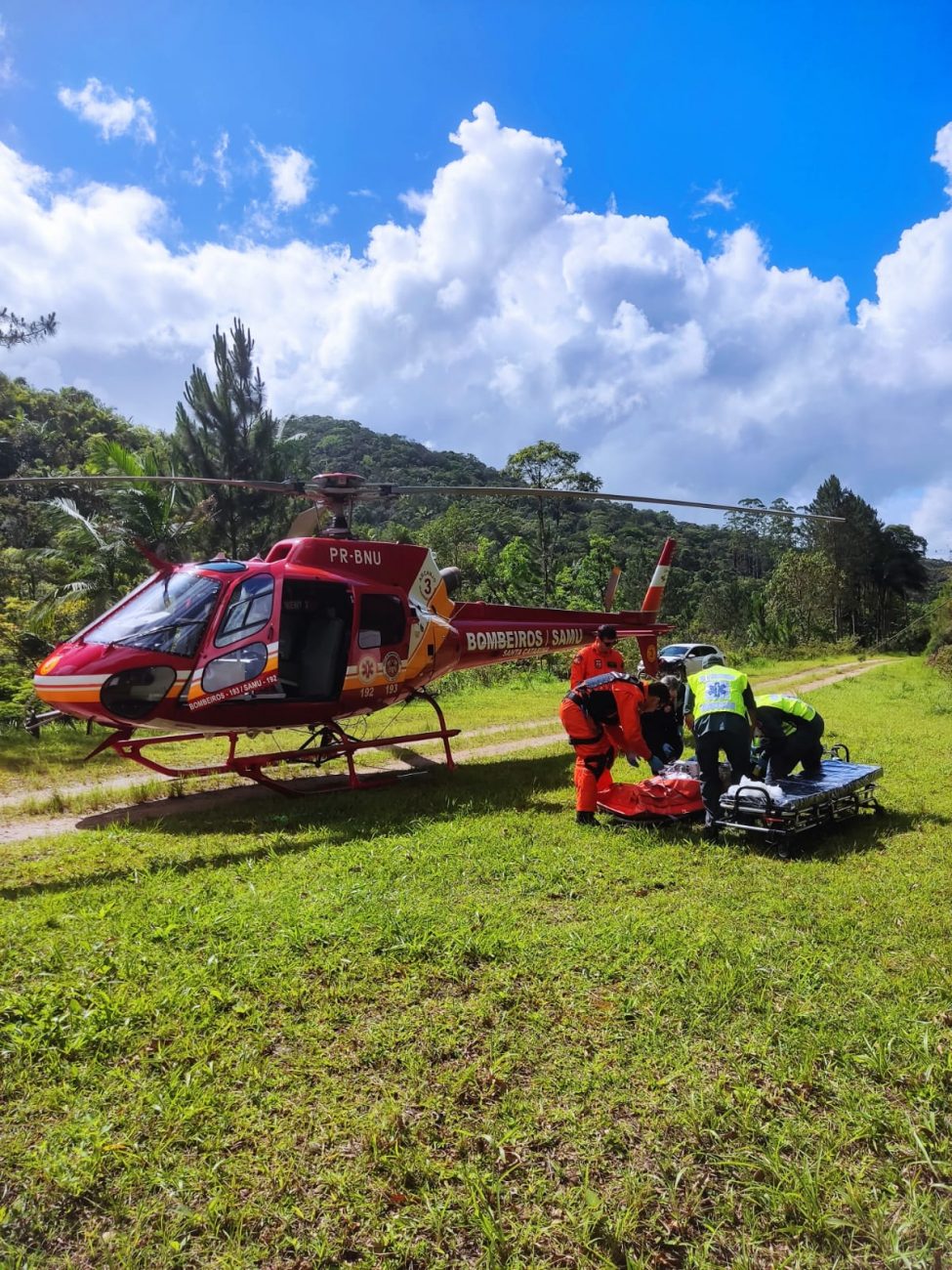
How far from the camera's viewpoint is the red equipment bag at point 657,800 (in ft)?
22.2

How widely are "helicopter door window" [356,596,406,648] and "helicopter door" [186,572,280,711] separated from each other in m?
1.22

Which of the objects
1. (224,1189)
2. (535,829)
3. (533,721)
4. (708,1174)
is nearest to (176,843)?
(535,829)

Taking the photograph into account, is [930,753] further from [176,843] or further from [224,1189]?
[224,1189]

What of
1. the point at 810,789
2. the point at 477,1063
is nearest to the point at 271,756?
the point at 810,789

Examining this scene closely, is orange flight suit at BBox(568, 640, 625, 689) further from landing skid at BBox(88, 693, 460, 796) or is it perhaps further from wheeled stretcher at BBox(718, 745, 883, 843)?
wheeled stretcher at BBox(718, 745, 883, 843)

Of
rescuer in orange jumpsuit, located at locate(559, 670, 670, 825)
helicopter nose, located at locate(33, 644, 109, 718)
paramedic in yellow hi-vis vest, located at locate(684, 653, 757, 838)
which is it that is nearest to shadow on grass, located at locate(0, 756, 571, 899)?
rescuer in orange jumpsuit, located at locate(559, 670, 670, 825)

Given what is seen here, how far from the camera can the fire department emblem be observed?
8.90m

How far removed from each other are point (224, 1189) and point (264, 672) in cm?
539

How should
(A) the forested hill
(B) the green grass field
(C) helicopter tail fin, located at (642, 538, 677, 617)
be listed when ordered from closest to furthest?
(B) the green grass field, (C) helicopter tail fin, located at (642, 538, 677, 617), (A) the forested hill

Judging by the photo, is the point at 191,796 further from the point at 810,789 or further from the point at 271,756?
the point at 810,789

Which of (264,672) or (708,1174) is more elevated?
(264,672)

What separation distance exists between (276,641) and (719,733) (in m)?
4.40

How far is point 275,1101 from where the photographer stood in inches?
115

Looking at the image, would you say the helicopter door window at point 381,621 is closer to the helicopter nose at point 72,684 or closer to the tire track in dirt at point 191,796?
the tire track in dirt at point 191,796
